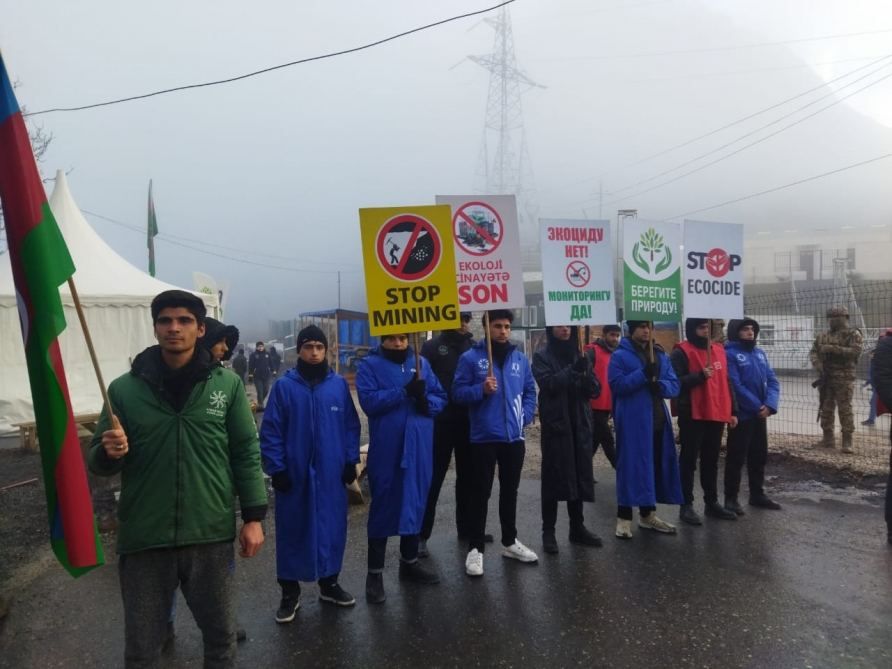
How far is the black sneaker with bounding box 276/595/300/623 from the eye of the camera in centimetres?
397

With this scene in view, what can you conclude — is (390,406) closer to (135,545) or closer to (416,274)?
(416,274)

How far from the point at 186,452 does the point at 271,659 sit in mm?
1524

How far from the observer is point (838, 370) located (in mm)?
8578

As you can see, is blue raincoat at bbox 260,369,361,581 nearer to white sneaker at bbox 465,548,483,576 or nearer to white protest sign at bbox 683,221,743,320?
white sneaker at bbox 465,548,483,576

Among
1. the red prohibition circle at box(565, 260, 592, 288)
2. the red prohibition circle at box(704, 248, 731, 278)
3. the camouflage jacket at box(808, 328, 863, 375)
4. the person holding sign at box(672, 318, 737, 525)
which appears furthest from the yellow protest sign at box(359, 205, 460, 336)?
the camouflage jacket at box(808, 328, 863, 375)

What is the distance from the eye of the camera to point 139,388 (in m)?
2.78

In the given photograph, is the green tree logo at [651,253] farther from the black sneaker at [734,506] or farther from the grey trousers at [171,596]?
the grey trousers at [171,596]

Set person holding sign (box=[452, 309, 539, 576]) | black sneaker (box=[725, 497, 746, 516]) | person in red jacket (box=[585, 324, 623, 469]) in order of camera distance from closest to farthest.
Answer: person holding sign (box=[452, 309, 539, 576]) < black sneaker (box=[725, 497, 746, 516]) < person in red jacket (box=[585, 324, 623, 469])

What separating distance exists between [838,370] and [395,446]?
7.04 metres

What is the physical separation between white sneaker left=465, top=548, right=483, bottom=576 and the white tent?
9578 millimetres

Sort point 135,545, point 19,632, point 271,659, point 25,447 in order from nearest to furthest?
point 135,545 < point 271,659 < point 19,632 < point 25,447

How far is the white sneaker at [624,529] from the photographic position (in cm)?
539

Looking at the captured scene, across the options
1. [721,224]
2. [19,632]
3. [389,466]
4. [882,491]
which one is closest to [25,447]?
[19,632]

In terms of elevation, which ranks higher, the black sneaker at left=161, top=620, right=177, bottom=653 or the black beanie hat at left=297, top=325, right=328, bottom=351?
the black beanie hat at left=297, top=325, right=328, bottom=351
